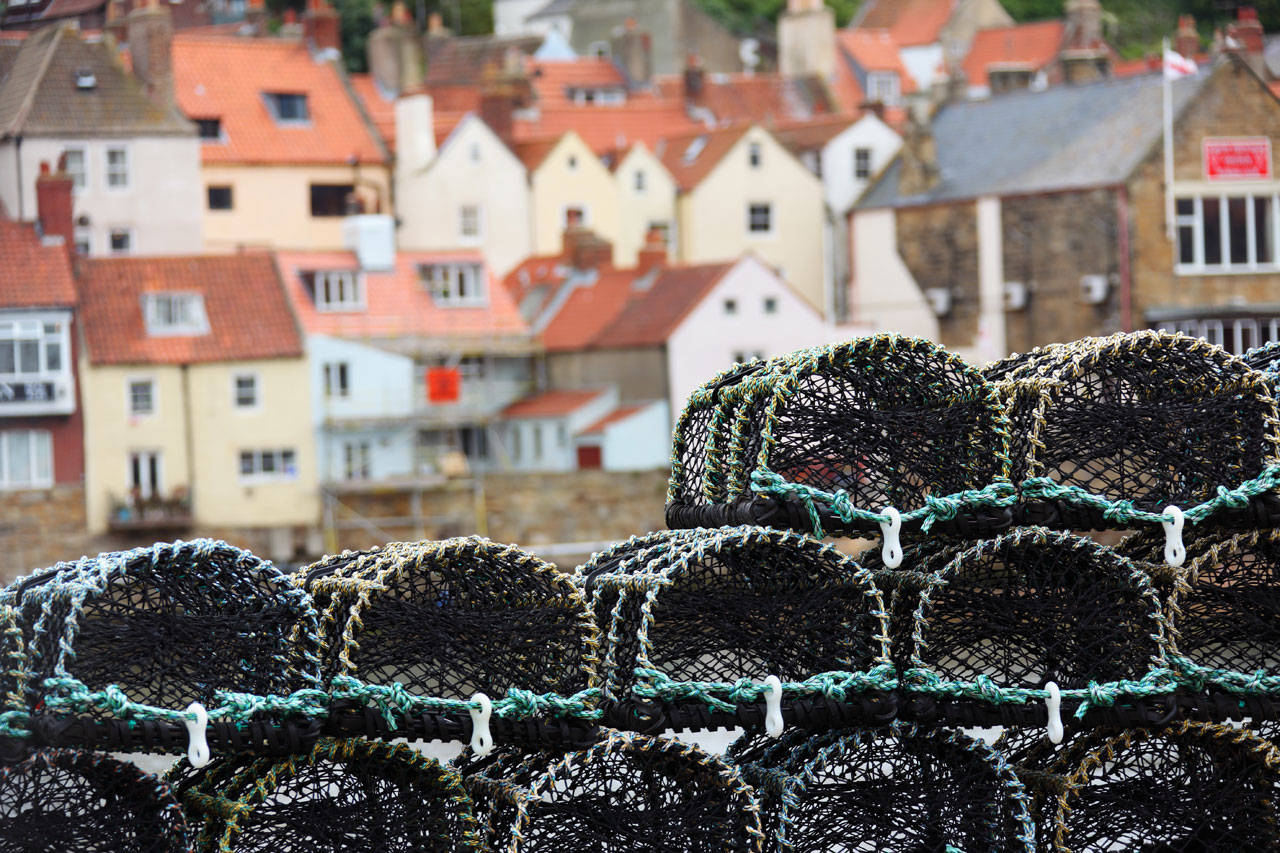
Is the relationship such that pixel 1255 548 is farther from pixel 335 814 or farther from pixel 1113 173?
pixel 1113 173

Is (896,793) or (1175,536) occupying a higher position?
(1175,536)

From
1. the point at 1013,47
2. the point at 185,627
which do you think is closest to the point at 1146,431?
the point at 185,627

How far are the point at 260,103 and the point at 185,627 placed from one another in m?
34.6

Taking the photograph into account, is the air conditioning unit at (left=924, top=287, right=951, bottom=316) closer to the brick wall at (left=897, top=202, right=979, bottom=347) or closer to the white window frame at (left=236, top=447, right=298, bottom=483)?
the brick wall at (left=897, top=202, right=979, bottom=347)

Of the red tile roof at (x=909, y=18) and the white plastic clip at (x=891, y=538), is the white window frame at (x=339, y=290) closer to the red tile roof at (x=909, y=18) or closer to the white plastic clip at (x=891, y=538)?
the white plastic clip at (x=891, y=538)

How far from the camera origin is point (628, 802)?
592 cm

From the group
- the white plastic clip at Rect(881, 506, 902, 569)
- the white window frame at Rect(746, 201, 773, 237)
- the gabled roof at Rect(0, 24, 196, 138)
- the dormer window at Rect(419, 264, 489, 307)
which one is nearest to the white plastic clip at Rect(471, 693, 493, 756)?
the white plastic clip at Rect(881, 506, 902, 569)

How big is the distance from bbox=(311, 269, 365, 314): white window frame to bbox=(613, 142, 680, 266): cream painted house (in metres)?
7.10

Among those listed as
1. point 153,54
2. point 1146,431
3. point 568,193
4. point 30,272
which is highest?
point 153,54

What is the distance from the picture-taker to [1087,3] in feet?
163

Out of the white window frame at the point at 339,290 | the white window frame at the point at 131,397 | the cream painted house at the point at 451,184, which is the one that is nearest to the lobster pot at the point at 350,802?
the white window frame at the point at 131,397

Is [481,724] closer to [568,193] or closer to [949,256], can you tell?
[949,256]

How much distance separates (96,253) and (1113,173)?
678 inches

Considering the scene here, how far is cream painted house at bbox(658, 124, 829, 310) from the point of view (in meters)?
38.8
